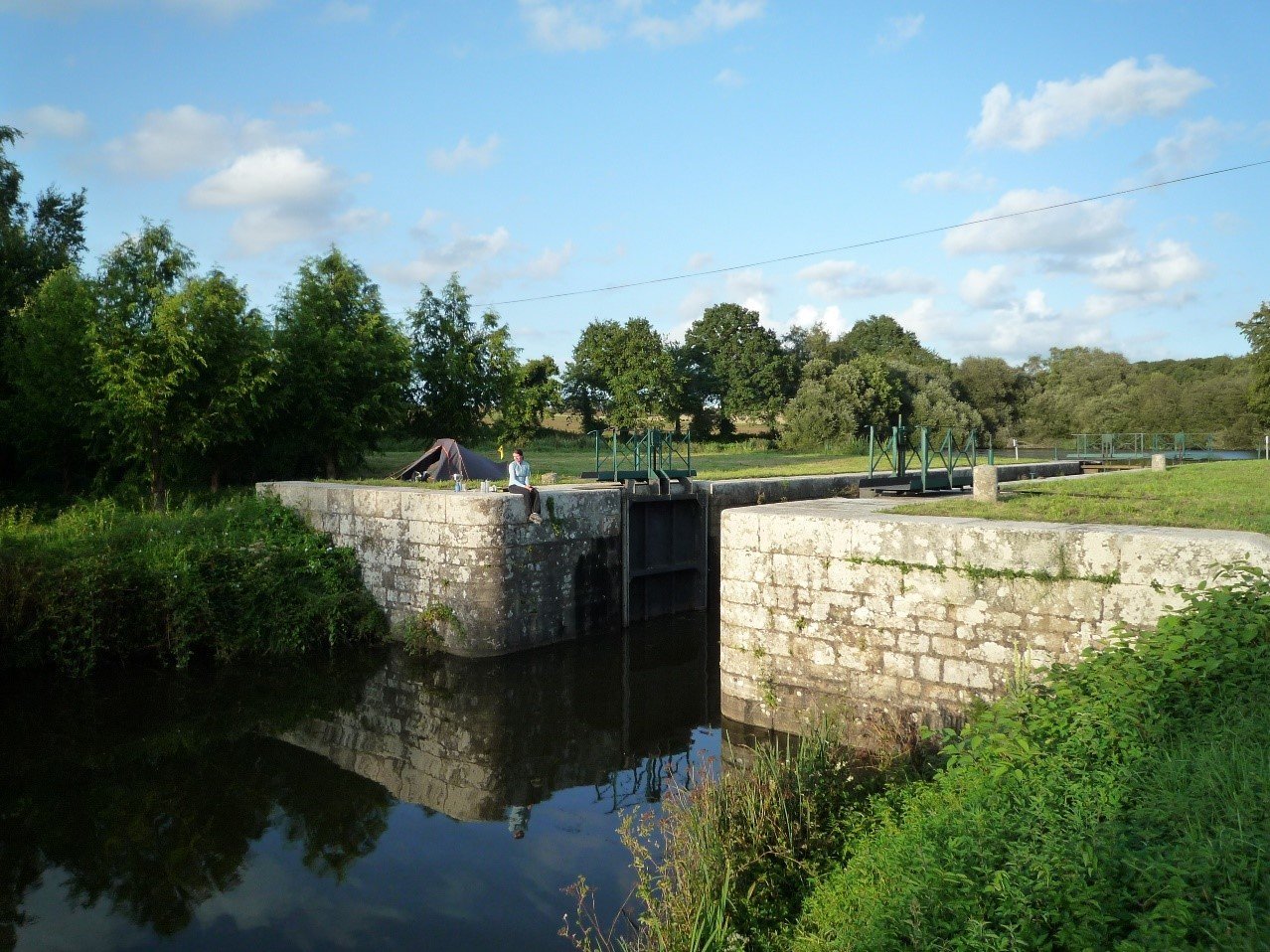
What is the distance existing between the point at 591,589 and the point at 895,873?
893cm

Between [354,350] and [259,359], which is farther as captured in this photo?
[354,350]

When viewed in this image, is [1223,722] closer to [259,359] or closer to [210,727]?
[210,727]

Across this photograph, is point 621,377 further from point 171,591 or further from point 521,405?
point 171,591

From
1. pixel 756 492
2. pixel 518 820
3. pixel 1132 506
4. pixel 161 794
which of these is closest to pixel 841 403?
pixel 756 492

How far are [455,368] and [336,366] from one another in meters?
3.93

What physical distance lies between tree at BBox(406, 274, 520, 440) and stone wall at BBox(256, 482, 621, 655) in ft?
26.3

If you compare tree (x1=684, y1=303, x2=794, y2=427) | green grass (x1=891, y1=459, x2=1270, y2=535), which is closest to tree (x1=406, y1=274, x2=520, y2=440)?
green grass (x1=891, y1=459, x2=1270, y2=535)

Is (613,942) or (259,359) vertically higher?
(259,359)

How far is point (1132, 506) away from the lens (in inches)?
336

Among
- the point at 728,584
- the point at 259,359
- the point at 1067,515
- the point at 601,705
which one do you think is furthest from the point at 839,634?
the point at 259,359

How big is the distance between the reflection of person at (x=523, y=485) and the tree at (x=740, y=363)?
121 ft

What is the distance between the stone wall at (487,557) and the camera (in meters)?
11.3

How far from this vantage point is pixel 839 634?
7.57 metres

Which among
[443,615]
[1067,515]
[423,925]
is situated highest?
[1067,515]
